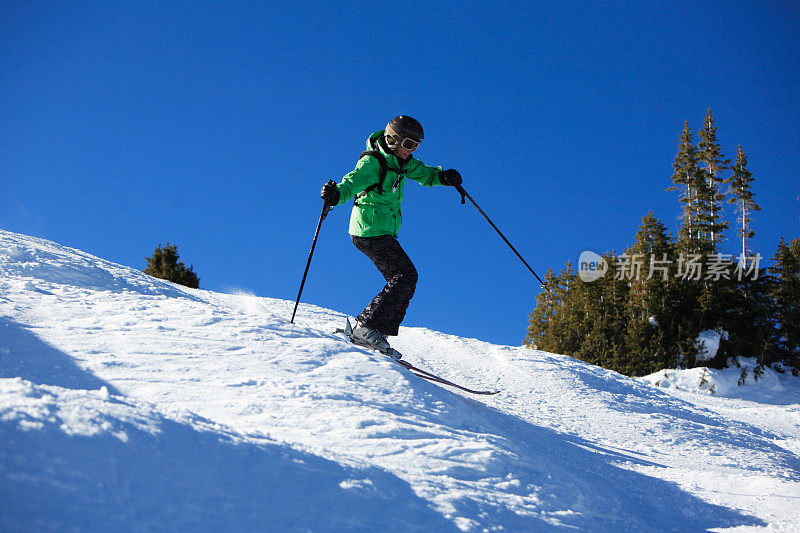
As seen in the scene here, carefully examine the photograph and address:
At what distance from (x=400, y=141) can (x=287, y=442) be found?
331 cm

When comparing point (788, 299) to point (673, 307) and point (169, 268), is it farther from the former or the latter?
point (169, 268)

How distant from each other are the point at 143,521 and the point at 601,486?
8.40 feet

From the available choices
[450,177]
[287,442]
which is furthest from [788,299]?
[287,442]

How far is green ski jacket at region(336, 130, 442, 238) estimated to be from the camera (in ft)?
15.6

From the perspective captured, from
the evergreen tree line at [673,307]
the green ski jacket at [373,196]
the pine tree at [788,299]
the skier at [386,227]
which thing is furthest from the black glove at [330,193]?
the pine tree at [788,299]

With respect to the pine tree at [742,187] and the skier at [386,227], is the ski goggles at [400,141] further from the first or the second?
the pine tree at [742,187]

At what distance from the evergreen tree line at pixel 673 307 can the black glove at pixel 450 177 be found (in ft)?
54.2

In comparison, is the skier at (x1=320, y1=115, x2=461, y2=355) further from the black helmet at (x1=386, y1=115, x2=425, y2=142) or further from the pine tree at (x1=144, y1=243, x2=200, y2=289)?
the pine tree at (x1=144, y1=243, x2=200, y2=289)

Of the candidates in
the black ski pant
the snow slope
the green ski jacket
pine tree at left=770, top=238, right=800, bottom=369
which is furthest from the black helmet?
pine tree at left=770, top=238, right=800, bottom=369

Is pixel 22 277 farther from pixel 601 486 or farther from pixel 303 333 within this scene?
pixel 601 486

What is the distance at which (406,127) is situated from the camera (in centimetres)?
493

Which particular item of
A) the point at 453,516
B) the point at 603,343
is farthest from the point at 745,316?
the point at 453,516

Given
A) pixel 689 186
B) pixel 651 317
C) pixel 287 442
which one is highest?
pixel 689 186

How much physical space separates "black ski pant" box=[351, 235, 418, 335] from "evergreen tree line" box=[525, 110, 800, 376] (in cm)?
1704
